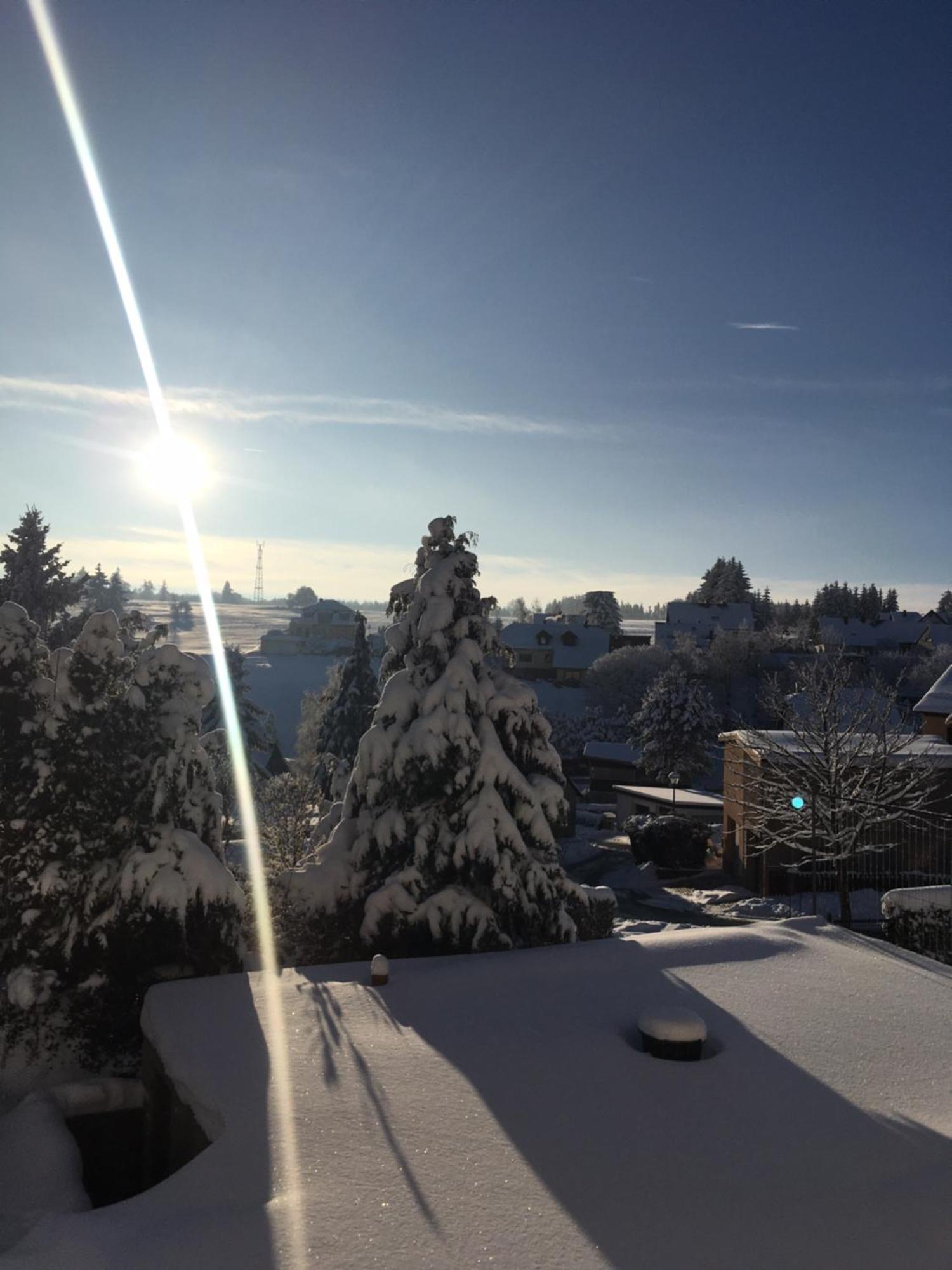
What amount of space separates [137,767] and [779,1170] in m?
9.49

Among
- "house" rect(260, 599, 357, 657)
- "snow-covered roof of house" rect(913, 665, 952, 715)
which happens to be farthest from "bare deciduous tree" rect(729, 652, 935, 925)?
"house" rect(260, 599, 357, 657)

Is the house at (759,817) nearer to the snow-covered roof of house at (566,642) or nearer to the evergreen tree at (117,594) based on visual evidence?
the snow-covered roof of house at (566,642)

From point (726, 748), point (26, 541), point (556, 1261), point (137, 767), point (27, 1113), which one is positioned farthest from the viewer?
point (26, 541)

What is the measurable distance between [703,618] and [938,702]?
70729mm

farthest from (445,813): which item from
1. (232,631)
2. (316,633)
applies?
(232,631)

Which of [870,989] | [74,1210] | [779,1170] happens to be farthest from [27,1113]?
[870,989]

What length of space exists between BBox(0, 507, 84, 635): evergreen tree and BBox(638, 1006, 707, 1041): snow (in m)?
30.3

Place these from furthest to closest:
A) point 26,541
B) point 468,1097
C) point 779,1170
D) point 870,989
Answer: point 26,541 → point 870,989 → point 468,1097 → point 779,1170

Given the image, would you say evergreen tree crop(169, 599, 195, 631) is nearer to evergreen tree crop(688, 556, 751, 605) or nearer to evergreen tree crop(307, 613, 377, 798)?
evergreen tree crop(688, 556, 751, 605)

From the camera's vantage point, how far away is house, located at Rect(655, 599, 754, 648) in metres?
91.6

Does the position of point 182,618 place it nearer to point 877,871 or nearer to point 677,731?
point 677,731

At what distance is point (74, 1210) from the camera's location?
21.4ft

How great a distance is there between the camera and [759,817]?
24.3 meters

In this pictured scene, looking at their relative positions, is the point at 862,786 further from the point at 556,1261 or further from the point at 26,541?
the point at 26,541
